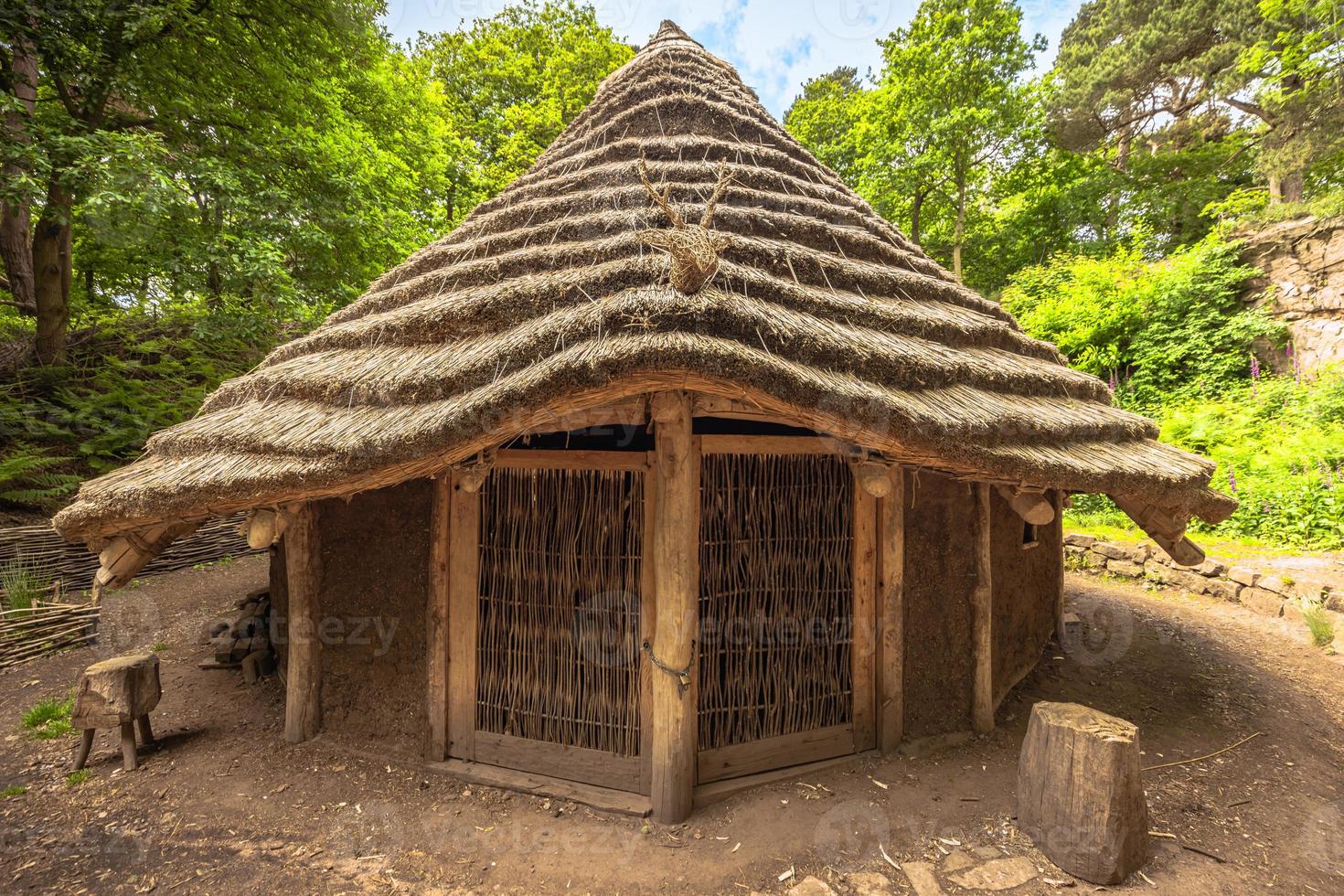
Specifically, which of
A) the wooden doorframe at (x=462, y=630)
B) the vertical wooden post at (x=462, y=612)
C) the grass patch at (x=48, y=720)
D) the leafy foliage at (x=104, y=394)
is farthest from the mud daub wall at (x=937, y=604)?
the leafy foliage at (x=104, y=394)

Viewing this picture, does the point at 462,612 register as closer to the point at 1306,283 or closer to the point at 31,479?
the point at 31,479

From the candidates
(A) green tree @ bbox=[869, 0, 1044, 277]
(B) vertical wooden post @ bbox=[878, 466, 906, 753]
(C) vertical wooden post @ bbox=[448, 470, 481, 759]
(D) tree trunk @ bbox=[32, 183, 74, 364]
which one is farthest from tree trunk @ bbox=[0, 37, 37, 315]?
(A) green tree @ bbox=[869, 0, 1044, 277]

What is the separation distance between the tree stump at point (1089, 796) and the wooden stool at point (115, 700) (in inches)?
215

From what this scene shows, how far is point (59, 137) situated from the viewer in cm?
593

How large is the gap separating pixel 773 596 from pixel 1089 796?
1.81 metres

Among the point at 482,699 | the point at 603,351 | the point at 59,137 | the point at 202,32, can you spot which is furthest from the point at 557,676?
the point at 202,32

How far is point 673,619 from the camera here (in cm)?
295

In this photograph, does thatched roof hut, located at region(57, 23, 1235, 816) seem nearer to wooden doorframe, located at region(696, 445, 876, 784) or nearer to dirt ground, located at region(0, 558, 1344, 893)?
wooden doorframe, located at region(696, 445, 876, 784)

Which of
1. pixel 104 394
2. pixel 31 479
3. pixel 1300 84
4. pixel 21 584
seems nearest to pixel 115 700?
pixel 21 584

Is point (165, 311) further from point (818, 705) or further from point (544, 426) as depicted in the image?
point (818, 705)

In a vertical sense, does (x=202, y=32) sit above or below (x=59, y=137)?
above

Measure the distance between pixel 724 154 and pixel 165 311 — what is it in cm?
1168

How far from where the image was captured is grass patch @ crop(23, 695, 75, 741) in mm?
3908

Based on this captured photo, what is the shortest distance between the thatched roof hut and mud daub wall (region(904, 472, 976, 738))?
68 millimetres
